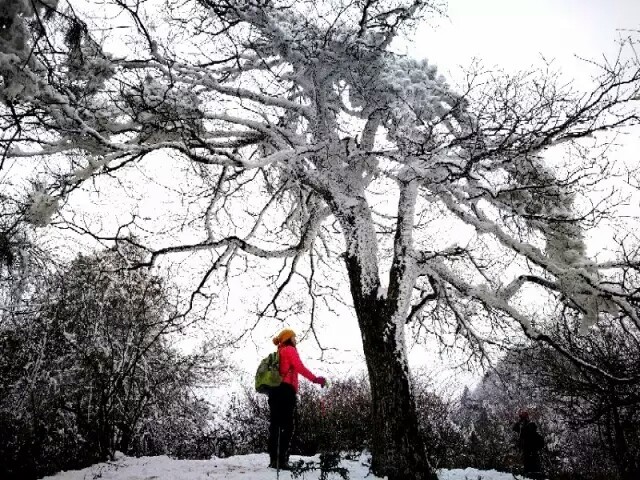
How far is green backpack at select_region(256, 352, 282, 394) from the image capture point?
5016mm

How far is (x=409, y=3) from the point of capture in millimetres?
5871

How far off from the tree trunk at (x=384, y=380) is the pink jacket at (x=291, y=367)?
0.73 meters

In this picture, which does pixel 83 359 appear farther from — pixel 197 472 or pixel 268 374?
pixel 268 374

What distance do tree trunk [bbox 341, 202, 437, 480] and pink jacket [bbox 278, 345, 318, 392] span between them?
0.73 meters

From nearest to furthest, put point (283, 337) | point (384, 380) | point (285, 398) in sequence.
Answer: point (384, 380) < point (285, 398) < point (283, 337)

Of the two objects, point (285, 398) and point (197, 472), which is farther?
point (285, 398)

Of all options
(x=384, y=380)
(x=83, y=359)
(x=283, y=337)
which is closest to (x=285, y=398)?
(x=283, y=337)

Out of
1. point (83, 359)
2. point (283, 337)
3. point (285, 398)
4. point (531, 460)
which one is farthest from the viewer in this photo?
point (83, 359)

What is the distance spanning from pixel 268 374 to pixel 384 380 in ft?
4.30

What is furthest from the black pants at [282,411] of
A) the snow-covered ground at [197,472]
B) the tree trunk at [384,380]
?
the tree trunk at [384,380]

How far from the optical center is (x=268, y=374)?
5035 millimetres

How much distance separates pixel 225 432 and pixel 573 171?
35.6ft

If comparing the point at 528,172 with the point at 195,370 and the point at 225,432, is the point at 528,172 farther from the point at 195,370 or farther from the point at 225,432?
the point at 195,370

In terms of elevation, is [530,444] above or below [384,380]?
below
